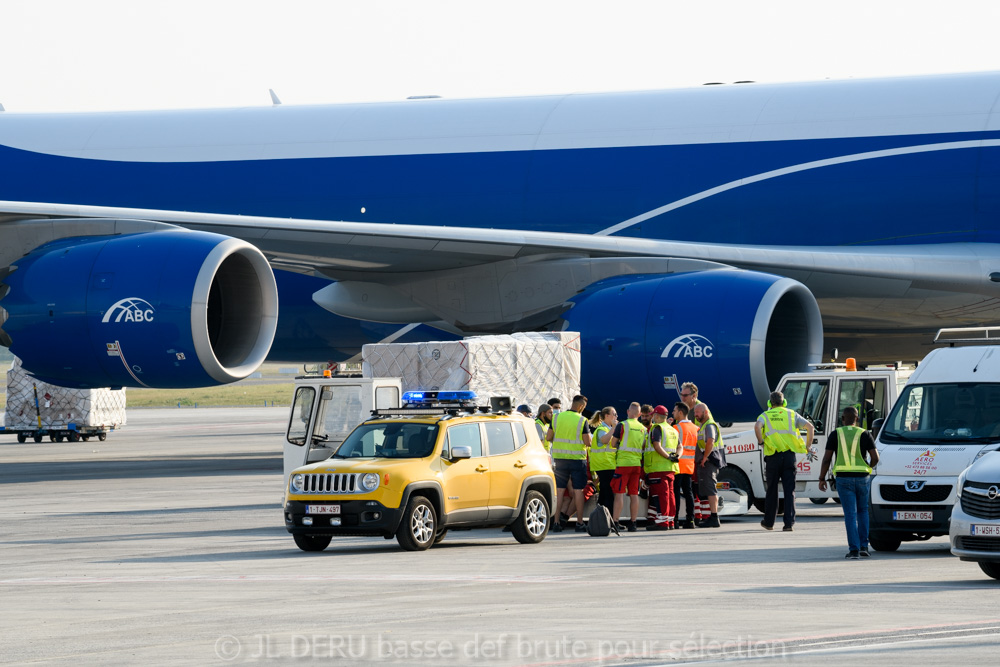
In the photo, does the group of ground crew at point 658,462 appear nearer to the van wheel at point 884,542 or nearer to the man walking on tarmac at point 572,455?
the man walking on tarmac at point 572,455

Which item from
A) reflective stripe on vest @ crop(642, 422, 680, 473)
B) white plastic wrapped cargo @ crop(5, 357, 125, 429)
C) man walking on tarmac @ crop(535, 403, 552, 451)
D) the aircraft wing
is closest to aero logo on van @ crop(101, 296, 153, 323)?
the aircraft wing

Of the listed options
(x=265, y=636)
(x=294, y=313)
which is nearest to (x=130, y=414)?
(x=294, y=313)

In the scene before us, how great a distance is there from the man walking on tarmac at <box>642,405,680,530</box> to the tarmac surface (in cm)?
55

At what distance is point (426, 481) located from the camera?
1409 centimetres

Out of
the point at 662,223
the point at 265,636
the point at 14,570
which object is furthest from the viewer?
the point at 662,223

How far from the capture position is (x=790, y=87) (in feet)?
77.2

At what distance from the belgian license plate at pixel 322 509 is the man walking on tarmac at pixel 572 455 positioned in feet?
11.4

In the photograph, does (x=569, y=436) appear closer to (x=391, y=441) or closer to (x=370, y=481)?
(x=391, y=441)

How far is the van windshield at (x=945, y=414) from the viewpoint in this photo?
13773 mm

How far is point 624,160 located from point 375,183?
14.1 ft

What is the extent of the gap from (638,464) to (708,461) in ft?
2.80

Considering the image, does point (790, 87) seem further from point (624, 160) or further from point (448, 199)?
point (448, 199)

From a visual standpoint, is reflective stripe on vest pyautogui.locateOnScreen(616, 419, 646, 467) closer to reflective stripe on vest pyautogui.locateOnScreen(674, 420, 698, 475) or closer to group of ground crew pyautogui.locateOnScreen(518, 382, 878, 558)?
group of ground crew pyautogui.locateOnScreen(518, 382, 878, 558)

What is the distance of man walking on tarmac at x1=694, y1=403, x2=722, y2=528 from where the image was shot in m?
16.6
